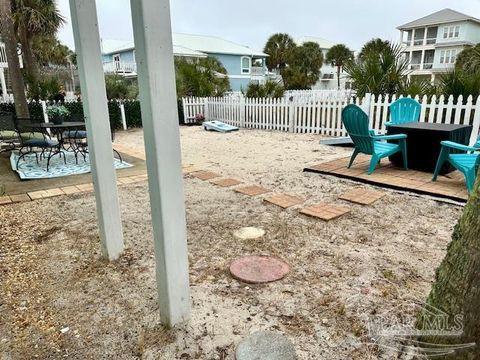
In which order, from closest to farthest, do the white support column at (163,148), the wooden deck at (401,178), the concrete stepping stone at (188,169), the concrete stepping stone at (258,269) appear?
the white support column at (163,148) < the concrete stepping stone at (258,269) < the wooden deck at (401,178) < the concrete stepping stone at (188,169)

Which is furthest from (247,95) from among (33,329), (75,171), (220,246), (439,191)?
(33,329)

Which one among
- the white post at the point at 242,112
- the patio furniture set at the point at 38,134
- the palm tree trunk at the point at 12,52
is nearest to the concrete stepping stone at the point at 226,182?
the patio furniture set at the point at 38,134

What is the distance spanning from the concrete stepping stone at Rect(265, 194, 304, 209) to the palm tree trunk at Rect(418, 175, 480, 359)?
2471mm

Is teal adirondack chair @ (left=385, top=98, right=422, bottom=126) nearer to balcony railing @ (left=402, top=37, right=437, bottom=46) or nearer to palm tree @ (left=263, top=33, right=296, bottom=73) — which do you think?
palm tree @ (left=263, top=33, right=296, bottom=73)

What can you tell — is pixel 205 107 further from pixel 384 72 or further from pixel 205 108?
pixel 384 72

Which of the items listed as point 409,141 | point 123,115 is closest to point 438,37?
point 123,115

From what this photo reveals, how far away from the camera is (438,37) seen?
37094mm

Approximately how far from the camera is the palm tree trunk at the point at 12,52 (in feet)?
24.7

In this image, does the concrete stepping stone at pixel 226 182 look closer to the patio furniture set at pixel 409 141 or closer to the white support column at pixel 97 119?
the patio furniture set at pixel 409 141

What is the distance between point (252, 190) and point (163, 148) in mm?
2887

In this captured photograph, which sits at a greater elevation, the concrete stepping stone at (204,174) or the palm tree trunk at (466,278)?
the palm tree trunk at (466,278)

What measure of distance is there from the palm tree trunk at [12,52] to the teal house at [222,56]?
18.0 m

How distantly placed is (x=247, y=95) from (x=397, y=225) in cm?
1014

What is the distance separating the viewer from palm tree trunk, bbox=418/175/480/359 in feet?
4.05
